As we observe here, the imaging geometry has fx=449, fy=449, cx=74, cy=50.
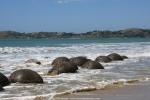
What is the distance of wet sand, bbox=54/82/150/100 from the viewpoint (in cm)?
1333

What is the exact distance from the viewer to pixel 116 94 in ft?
46.5

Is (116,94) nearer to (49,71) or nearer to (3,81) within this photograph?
(3,81)

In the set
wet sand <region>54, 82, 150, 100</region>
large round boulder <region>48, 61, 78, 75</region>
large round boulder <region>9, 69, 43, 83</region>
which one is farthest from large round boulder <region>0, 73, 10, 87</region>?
large round boulder <region>48, 61, 78, 75</region>

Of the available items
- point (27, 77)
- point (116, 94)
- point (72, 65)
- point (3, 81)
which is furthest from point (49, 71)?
point (116, 94)

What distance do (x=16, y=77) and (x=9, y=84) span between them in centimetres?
67

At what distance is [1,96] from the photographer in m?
14.5

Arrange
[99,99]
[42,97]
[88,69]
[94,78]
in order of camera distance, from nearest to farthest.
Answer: [99,99], [42,97], [94,78], [88,69]

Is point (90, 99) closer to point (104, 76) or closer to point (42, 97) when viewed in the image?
point (42, 97)

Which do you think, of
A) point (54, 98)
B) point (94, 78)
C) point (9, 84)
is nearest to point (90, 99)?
point (54, 98)

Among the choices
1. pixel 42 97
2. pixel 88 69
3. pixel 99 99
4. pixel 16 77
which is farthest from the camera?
pixel 88 69

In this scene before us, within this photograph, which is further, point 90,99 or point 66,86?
point 66,86

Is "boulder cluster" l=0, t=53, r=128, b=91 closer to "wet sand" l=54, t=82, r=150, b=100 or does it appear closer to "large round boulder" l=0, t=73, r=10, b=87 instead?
"large round boulder" l=0, t=73, r=10, b=87

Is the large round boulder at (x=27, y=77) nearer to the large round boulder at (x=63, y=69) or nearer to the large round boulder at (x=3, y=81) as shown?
the large round boulder at (x=3, y=81)

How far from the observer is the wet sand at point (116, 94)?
13.3m
